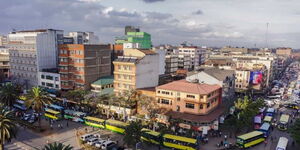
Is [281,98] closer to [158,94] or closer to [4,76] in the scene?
[158,94]

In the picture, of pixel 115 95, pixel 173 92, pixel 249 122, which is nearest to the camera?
pixel 249 122

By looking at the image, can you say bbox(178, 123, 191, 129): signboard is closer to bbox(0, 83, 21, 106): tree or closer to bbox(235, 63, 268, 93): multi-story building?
bbox(0, 83, 21, 106): tree

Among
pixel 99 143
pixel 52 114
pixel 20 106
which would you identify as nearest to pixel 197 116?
pixel 99 143

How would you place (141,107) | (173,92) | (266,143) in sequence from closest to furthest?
(266,143), (173,92), (141,107)

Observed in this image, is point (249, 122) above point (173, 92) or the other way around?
the other way around

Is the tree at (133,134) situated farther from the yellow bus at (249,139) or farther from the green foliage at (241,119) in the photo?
the green foliage at (241,119)

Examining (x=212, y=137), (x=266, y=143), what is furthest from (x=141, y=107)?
(x=266, y=143)

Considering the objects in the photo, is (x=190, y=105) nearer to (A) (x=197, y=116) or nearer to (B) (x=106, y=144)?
(A) (x=197, y=116)

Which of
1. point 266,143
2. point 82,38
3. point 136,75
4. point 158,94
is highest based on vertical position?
point 82,38

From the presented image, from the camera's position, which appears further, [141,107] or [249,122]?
[141,107]
